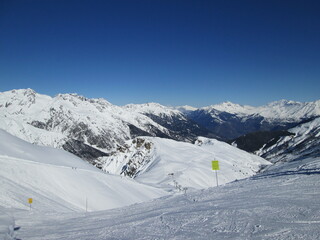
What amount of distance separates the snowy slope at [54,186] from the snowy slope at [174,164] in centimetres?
1992

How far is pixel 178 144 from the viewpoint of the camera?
112m

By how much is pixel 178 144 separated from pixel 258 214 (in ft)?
340

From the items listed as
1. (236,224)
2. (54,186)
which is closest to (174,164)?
(54,186)

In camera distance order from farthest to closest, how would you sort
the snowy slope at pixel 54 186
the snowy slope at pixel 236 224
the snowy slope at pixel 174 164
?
1. the snowy slope at pixel 174 164
2. the snowy slope at pixel 54 186
3. the snowy slope at pixel 236 224

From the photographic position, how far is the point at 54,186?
31.0m

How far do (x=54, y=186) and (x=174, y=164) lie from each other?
54.7 meters

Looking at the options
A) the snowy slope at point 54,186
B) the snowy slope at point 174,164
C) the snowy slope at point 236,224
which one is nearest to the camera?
the snowy slope at point 236,224

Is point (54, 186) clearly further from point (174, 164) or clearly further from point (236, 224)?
point (174, 164)

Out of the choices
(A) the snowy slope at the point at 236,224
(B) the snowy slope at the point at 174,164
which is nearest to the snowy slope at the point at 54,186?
(A) the snowy slope at the point at 236,224

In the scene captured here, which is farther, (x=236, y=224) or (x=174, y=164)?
(x=174, y=164)

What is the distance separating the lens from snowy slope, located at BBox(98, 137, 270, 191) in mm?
70125

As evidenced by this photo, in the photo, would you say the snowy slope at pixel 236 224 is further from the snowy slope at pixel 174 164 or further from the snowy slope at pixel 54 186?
the snowy slope at pixel 174 164

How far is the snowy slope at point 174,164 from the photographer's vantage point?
70.1m

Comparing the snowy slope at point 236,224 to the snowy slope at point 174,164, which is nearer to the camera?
the snowy slope at point 236,224
